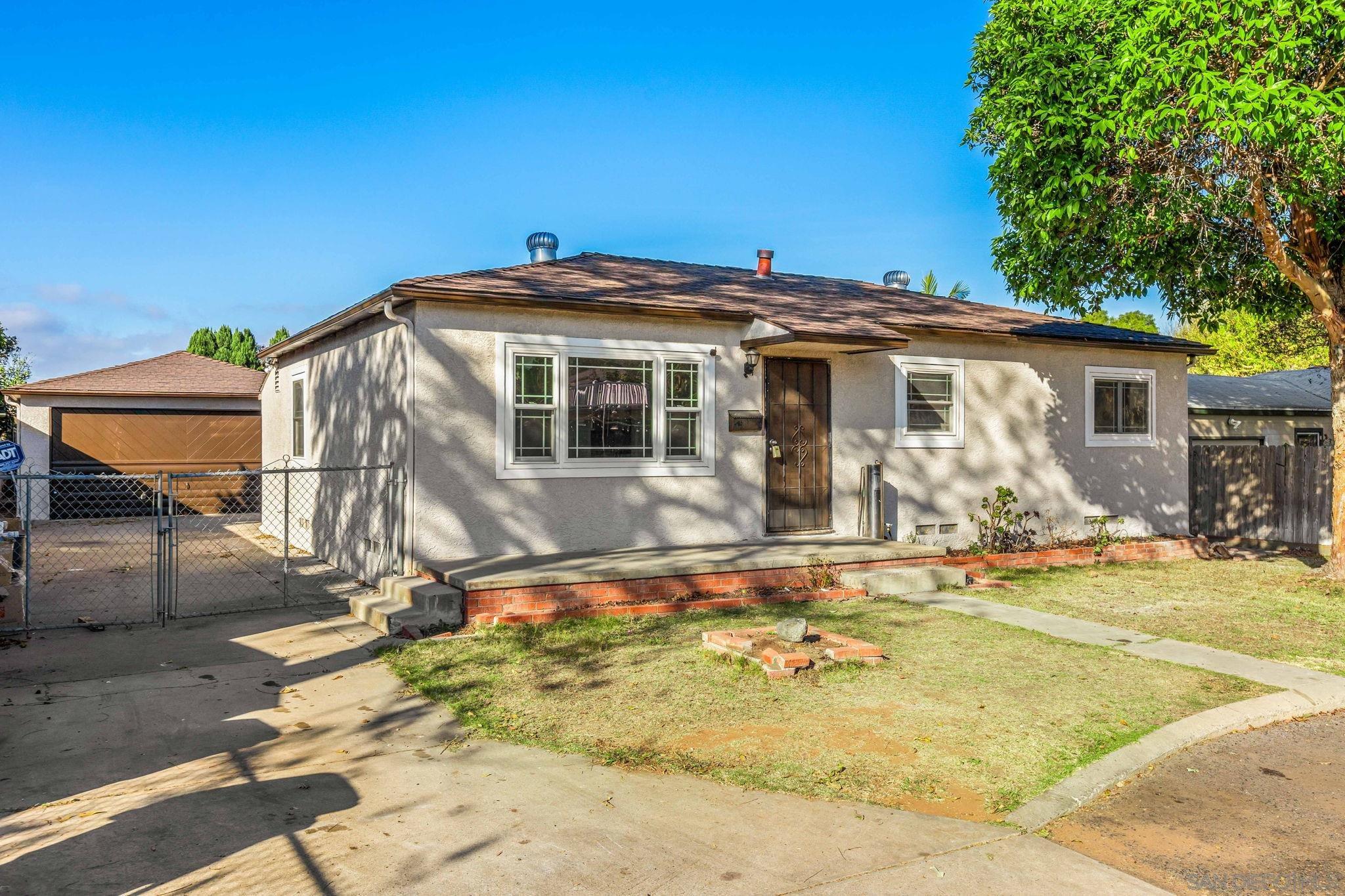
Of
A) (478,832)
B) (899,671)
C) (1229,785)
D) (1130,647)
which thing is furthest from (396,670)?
(1130,647)

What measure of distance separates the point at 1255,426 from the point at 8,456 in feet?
67.2

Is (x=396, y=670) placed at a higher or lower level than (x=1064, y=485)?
lower

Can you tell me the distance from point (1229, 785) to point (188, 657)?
283 inches

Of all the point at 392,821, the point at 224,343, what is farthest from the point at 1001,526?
the point at 224,343

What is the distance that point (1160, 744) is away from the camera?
207 inches

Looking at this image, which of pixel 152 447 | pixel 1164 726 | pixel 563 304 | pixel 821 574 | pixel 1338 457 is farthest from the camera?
pixel 152 447

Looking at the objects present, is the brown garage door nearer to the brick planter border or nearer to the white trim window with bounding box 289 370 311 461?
the white trim window with bounding box 289 370 311 461

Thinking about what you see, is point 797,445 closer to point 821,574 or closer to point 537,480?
point 821,574

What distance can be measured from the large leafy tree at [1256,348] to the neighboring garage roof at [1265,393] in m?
6.07

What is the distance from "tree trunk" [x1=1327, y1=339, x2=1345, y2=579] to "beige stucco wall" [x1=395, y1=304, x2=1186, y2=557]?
10.4ft

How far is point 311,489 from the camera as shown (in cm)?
1370

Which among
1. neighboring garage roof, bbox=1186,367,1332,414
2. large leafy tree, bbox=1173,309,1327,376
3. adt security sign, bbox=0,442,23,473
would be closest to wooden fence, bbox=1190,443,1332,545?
neighboring garage roof, bbox=1186,367,1332,414

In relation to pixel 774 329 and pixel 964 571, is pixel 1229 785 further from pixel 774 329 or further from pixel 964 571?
pixel 774 329

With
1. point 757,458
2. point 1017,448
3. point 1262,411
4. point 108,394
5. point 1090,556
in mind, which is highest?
point 108,394
